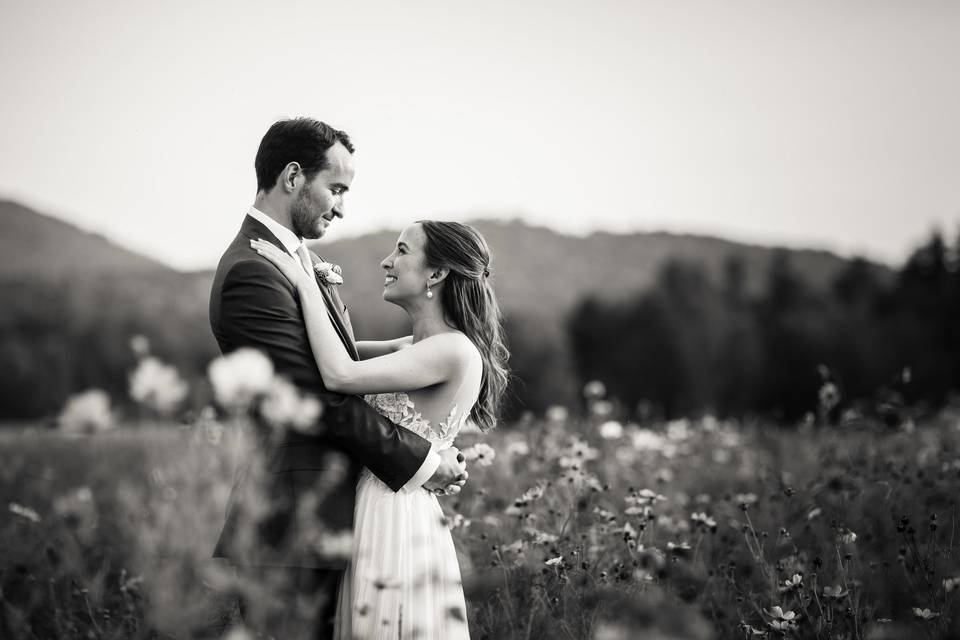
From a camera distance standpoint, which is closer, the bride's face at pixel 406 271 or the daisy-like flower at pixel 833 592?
the daisy-like flower at pixel 833 592

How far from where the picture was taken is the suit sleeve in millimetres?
3129

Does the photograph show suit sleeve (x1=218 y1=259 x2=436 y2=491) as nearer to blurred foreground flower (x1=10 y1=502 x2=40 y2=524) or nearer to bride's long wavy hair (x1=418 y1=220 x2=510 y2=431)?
bride's long wavy hair (x1=418 y1=220 x2=510 y2=431)

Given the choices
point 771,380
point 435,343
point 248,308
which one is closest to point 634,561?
point 435,343

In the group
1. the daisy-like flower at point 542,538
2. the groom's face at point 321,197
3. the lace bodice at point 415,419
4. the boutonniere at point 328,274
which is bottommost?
the daisy-like flower at point 542,538

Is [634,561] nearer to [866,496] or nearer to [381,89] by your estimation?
[866,496]

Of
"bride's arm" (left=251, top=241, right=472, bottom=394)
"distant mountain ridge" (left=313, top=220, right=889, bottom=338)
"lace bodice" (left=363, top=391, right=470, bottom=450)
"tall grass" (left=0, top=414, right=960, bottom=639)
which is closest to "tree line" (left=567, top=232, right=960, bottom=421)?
"distant mountain ridge" (left=313, top=220, right=889, bottom=338)

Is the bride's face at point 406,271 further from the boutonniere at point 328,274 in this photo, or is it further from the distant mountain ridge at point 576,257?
the distant mountain ridge at point 576,257

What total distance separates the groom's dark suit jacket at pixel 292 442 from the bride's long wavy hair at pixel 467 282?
62 cm

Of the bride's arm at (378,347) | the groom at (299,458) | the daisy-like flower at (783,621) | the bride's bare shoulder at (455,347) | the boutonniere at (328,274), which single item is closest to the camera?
the groom at (299,458)

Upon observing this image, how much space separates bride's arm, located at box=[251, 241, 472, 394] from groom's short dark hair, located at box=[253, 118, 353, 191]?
1.45 ft

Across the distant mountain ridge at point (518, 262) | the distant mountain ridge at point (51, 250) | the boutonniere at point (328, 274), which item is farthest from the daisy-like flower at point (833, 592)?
the distant mountain ridge at point (518, 262)

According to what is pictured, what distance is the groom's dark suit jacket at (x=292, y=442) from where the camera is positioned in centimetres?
310

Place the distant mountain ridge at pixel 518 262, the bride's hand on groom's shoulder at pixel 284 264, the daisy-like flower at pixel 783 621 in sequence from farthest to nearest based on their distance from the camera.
Answer: the distant mountain ridge at pixel 518 262, the bride's hand on groom's shoulder at pixel 284 264, the daisy-like flower at pixel 783 621

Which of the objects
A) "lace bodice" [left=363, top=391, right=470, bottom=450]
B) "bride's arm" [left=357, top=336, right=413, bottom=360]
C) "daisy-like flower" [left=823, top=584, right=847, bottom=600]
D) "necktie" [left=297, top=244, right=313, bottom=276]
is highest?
"necktie" [left=297, top=244, right=313, bottom=276]
